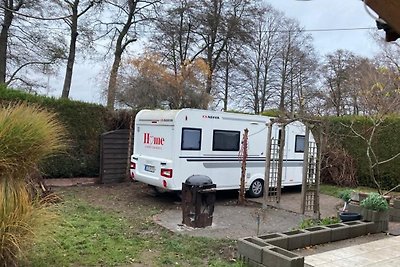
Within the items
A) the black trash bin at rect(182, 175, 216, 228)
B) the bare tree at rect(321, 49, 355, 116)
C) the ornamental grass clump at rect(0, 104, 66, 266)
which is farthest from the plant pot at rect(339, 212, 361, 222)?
the bare tree at rect(321, 49, 355, 116)

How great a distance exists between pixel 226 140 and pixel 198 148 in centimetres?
84

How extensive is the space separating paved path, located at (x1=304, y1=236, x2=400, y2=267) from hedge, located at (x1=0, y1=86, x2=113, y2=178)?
305 inches

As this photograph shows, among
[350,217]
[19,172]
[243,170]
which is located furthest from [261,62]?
[19,172]

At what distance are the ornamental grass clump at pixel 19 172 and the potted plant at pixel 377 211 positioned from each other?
15.7 feet

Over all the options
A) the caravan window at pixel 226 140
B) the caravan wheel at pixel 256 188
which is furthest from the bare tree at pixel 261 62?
the caravan window at pixel 226 140

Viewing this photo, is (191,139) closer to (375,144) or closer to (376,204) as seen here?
(376,204)

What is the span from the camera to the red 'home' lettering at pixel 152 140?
816 centimetres

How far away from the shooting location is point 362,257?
4.62 meters

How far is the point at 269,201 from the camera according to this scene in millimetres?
8930

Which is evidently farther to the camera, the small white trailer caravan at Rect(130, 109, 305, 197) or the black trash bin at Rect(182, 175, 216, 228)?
the small white trailer caravan at Rect(130, 109, 305, 197)

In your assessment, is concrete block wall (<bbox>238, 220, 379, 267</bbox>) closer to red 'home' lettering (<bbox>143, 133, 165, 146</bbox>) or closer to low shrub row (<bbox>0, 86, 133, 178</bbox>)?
red 'home' lettering (<bbox>143, 133, 165, 146</bbox>)

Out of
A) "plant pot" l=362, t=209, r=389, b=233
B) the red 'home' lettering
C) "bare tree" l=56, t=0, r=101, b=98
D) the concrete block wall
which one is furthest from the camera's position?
"bare tree" l=56, t=0, r=101, b=98

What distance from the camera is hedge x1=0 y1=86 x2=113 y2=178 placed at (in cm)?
1030

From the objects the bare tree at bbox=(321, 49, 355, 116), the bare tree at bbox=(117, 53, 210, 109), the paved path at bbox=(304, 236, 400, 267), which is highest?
the bare tree at bbox=(321, 49, 355, 116)
